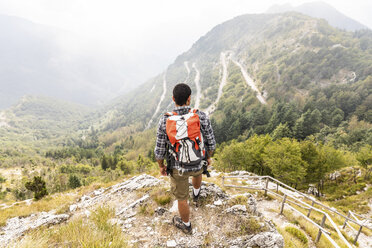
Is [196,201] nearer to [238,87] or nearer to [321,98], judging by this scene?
[321,98]

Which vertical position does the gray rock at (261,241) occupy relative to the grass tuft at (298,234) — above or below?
above

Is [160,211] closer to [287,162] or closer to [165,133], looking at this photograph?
[165,133]

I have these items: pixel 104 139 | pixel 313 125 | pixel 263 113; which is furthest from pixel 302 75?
pixel 104 139

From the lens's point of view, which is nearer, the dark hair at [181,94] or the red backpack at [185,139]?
the red backpack at [185,139]

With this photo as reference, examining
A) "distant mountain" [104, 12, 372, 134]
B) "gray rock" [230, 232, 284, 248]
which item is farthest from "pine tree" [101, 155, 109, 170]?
"gray rock" [230, 232, 284, 248]

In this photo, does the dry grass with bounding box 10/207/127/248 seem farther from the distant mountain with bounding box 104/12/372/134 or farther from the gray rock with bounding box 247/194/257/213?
the distant mountain with bounding box 104/12/372/134

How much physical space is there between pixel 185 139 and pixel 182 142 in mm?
87

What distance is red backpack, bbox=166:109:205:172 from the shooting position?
10.6ft

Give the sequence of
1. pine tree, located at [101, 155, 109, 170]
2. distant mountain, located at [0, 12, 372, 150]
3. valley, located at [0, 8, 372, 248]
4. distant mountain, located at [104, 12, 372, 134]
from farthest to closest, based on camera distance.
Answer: distant mountain, located at [104, 12, 372, 134] → distant mountain, located at [0, 12, 372, 150] → pine tree, located at [101, 155, 109, 170] → valley, located at [0, 8, 372, 248]

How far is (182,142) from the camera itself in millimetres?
3281

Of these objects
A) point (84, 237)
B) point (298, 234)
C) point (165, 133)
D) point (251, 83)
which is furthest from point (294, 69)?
point (84, 237)

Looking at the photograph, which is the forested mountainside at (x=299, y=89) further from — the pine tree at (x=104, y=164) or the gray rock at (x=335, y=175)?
the pine tree at (x=104, y=164)

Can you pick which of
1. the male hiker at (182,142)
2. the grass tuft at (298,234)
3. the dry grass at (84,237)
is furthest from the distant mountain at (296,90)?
the dry grass at (84,237)

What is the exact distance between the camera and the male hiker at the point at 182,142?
3.27m
